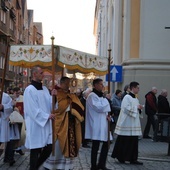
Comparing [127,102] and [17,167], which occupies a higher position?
[127,102]

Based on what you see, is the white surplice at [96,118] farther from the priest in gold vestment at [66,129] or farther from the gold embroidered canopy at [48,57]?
the gold embroidered canopy at [48,57]

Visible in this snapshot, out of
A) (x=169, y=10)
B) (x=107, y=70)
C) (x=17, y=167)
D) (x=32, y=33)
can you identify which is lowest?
(x=17, y=167)

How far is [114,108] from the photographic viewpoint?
15523 mm

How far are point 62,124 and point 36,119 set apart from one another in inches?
28.6

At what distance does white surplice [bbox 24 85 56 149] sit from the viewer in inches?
309

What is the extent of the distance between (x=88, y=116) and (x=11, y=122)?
6.48ft

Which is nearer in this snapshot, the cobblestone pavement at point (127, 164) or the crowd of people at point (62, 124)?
the crowd of people at point (62, 124)

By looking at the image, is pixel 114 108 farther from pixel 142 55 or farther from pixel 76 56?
pixel 76 56

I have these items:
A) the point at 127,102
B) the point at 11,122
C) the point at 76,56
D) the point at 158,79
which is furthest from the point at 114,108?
the point at 76,56

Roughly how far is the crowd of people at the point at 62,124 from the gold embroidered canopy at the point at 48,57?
0.88 feet

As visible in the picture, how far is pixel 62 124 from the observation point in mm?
8398

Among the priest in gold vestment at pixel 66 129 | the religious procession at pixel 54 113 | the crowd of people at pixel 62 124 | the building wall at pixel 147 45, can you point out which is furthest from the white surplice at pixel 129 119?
the building wall at pixel 147 45

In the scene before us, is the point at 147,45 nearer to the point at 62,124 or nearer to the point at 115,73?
the point at 115,73

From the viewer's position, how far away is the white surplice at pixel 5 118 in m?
9.59
